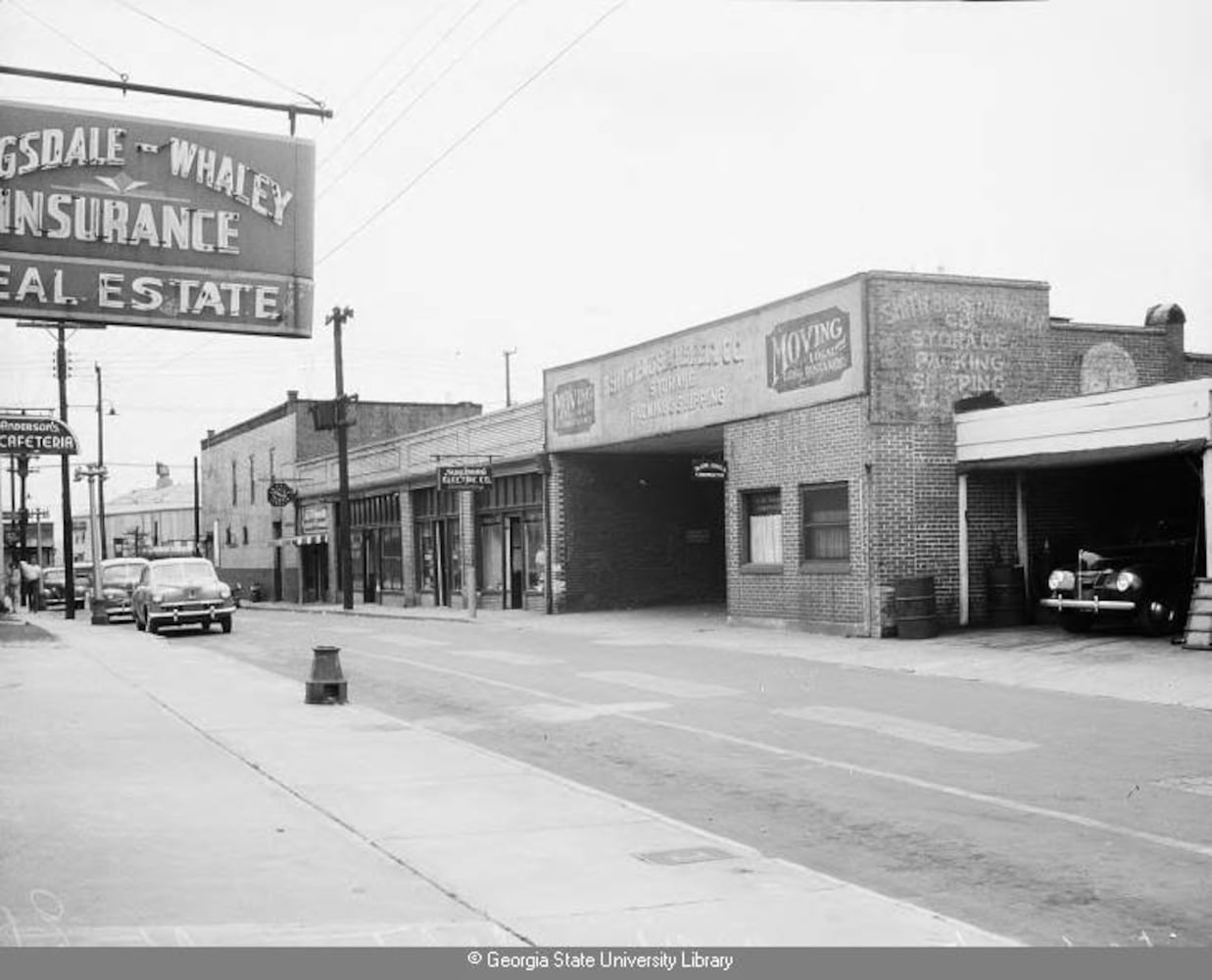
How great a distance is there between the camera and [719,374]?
26328 mm

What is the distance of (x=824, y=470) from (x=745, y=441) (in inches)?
103

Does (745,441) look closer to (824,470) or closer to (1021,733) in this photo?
(824,470)

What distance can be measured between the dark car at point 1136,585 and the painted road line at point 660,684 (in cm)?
678

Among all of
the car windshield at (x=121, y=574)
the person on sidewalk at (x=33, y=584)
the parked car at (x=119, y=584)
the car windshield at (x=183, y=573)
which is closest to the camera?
the car windshield at (x=183, y=573)

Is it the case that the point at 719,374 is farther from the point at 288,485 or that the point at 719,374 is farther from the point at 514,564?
the point at 288,485

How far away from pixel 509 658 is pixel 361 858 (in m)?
13.5

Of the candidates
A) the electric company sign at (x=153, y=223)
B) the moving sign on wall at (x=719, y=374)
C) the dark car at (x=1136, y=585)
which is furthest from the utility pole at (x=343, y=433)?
the electric company sign at (x=153, y=223)

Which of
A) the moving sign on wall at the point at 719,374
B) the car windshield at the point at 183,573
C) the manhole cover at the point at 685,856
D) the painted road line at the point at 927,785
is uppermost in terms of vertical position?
the moving sign on wall at the point at 719,374

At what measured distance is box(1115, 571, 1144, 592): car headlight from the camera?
19.4 meters

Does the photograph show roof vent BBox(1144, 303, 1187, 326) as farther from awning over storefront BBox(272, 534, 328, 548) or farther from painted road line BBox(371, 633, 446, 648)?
awning over storefront BBox(272, 534, 328, 548)

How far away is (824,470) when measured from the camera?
2325 centimetres

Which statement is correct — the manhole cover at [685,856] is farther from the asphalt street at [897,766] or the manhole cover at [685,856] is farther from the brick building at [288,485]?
the brick building at [288,485]

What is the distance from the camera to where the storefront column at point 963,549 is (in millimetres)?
22531
